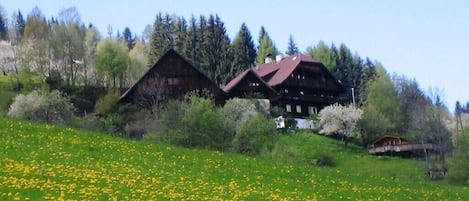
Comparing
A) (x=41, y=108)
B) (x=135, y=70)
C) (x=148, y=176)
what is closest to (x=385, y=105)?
(x=135, y=70)

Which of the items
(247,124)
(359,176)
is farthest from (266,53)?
(359,176)

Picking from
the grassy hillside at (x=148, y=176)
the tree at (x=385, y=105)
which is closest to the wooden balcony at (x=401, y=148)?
the tree at (x=385, y=105)

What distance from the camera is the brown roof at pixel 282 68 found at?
9669cm

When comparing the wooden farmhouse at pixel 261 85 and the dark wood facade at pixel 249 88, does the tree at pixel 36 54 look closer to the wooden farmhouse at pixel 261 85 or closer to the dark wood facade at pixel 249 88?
the wooden farmhouse at pixel 261 85

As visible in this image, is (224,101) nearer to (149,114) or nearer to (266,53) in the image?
(149,114)

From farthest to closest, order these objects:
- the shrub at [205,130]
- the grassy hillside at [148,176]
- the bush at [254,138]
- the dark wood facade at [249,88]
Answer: the dark wood facade at [249,88] < the bush at [254,138] < the shrub at [205,130] < the grassy hillside at [148,176]

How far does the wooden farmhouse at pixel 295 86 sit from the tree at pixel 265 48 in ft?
94.5

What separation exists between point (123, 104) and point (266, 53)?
5527 cm

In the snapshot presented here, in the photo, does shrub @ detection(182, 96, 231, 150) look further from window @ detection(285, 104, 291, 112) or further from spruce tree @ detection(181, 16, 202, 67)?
spruce tree @ detection(181, 16, 202, 67)

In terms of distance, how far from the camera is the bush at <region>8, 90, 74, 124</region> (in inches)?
2793

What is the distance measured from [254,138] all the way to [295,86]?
4359cm

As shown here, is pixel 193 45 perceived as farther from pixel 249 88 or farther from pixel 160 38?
pixel 249 88

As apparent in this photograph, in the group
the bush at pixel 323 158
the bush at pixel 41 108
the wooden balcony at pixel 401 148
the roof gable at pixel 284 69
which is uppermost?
Answer: the roof gable at pixel 284 69

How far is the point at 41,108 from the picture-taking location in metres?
72.7
